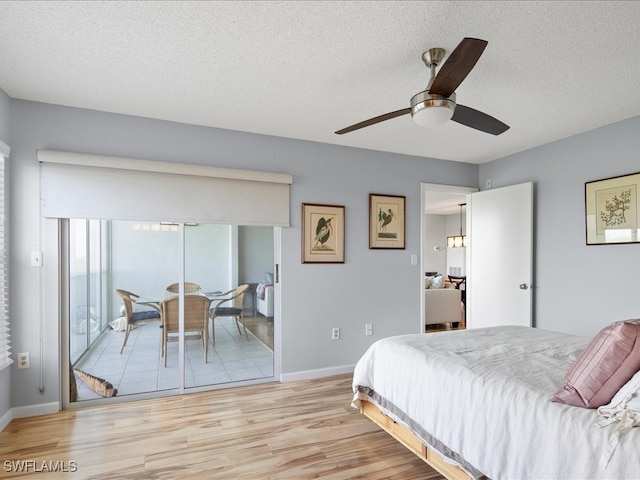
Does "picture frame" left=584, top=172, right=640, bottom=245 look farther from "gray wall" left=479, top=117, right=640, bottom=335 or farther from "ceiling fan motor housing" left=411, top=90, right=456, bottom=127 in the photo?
"ceiling fan motor housing" left=411, top=90, right=456, bottom=127

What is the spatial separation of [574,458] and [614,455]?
0.13 metres

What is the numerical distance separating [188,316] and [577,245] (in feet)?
12.1

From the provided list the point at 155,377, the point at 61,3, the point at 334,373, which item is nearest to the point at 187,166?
the point at 61,3

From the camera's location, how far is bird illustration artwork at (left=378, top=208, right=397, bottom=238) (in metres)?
4.11

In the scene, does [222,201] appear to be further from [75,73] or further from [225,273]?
[75,73]

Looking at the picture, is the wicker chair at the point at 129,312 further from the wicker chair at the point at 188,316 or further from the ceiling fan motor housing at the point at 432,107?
the ceiling fan motor housing at the point at 432,107

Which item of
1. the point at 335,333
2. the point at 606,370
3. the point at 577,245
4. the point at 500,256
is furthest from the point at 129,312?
the point at 577,245

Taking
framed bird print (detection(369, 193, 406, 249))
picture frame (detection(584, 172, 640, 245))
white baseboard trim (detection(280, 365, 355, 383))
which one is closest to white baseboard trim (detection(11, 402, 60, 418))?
white baseboard trim (detection(280, 365, 355, 383))

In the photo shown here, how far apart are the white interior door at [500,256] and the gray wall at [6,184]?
4.49m

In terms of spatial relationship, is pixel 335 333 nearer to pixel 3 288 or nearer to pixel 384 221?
pixel 384 221

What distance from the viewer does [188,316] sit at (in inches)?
132

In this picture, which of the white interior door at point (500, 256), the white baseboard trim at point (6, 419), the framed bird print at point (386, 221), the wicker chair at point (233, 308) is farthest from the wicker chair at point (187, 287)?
the white interior door at point (500, 256)

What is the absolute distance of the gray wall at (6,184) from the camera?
8.61ft

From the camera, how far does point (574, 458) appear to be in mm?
1302
